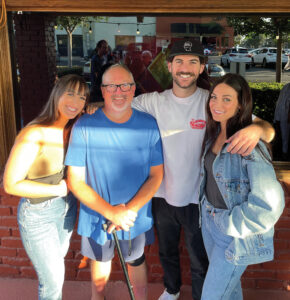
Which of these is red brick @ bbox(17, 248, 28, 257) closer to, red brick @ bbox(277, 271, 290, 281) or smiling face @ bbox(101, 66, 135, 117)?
smiling face @ bbox(101, 66, 135, 117)

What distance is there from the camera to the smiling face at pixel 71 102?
2053 mm

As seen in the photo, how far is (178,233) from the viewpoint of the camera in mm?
2553

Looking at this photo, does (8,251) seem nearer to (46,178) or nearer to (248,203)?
(46,178)

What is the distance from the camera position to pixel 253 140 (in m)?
1.83

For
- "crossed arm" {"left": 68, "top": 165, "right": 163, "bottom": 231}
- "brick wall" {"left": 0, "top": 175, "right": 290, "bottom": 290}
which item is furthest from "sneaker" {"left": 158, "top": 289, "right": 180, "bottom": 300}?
"crossed arm" {"left": 68, "top": 165, "right": 163, "bottom": 231}

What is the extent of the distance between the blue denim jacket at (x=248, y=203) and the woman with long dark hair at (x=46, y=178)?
989 millimetres

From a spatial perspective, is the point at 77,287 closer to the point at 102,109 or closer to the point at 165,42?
the point at 102,109

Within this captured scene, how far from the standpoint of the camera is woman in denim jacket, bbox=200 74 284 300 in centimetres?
177

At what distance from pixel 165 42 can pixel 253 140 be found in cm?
476

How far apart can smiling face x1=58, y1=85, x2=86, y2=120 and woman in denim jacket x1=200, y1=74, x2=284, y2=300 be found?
832mm

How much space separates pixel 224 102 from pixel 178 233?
3.72ft

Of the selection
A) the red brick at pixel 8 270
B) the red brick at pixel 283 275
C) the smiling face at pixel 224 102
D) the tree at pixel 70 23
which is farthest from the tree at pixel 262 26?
the red brick at pixel 8 270

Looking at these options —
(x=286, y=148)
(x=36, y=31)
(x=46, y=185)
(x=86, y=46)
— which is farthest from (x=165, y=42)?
(x=86, y=46)

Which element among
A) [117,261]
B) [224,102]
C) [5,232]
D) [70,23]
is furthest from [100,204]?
[70,23]
